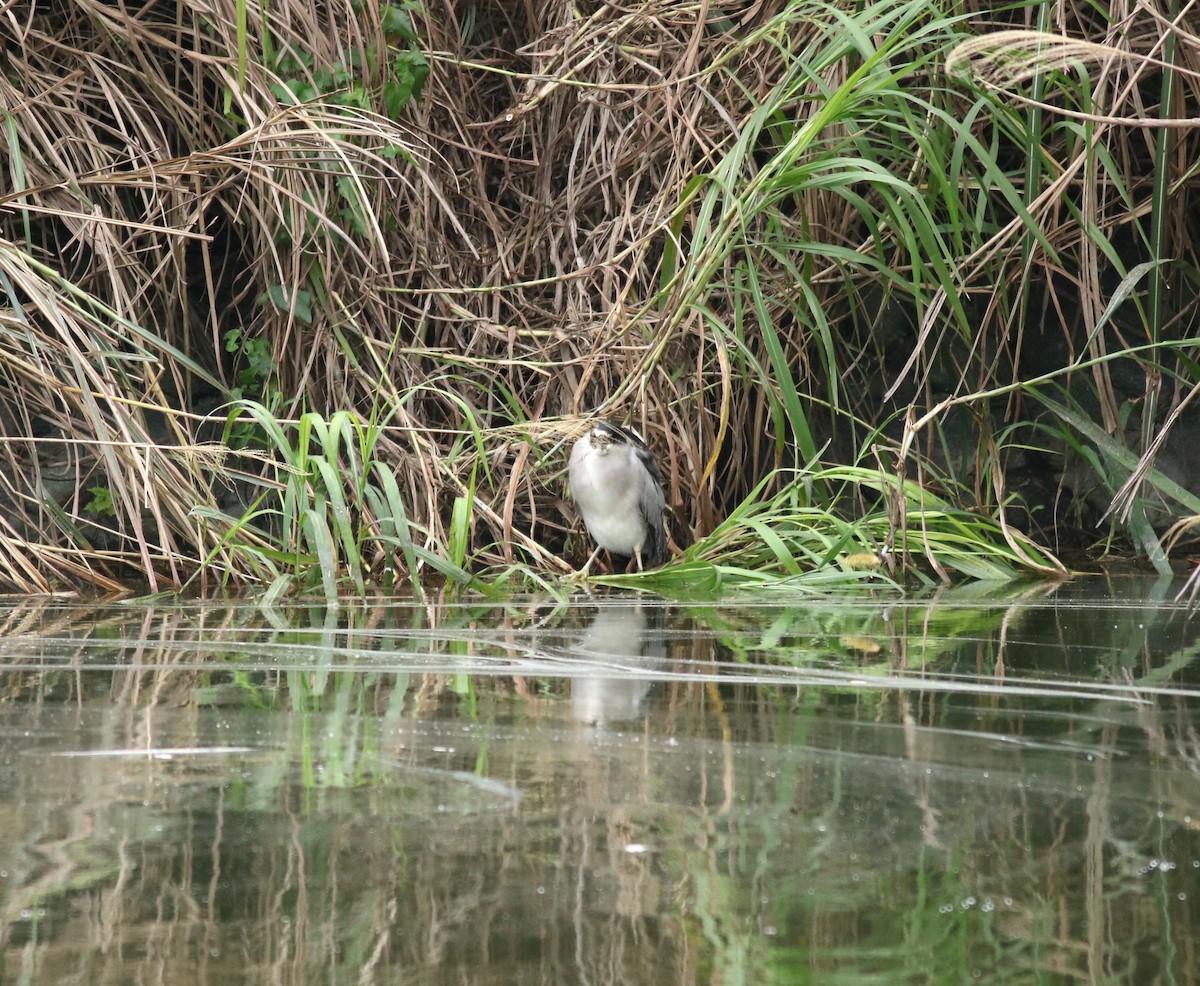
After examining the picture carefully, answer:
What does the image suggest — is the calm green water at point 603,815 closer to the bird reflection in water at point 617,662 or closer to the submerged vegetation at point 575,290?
the bird reflection in water at point 617,662

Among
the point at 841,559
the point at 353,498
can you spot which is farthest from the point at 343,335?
→ the point at 841,559

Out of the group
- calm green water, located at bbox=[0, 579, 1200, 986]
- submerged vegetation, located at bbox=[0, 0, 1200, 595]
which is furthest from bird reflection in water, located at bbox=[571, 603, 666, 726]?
submerged vegetation, located at bbox=[0, 0, 1200, 595]

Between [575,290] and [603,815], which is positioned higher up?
[575,290]

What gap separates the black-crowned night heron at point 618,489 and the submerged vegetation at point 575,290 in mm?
146

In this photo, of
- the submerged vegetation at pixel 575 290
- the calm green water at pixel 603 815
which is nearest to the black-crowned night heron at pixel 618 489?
the submerged vegetation at pixel 575 290

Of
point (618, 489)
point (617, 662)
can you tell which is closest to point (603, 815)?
point (617, 662)

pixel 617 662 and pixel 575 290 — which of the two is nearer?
pixel 617 662

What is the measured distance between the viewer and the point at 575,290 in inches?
197

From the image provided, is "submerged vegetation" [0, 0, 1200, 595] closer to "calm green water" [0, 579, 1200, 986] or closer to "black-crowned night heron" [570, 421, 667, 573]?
"black-crowned night heron" [570, 421, 667, 573]

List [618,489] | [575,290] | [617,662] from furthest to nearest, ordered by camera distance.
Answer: [575,290] < [618,489] < [617,662]

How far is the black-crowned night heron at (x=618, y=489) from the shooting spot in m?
4.33

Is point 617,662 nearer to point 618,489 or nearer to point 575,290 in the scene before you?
point 618,489

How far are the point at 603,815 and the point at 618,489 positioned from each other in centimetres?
301

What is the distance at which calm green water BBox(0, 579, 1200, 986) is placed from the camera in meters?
1.00
